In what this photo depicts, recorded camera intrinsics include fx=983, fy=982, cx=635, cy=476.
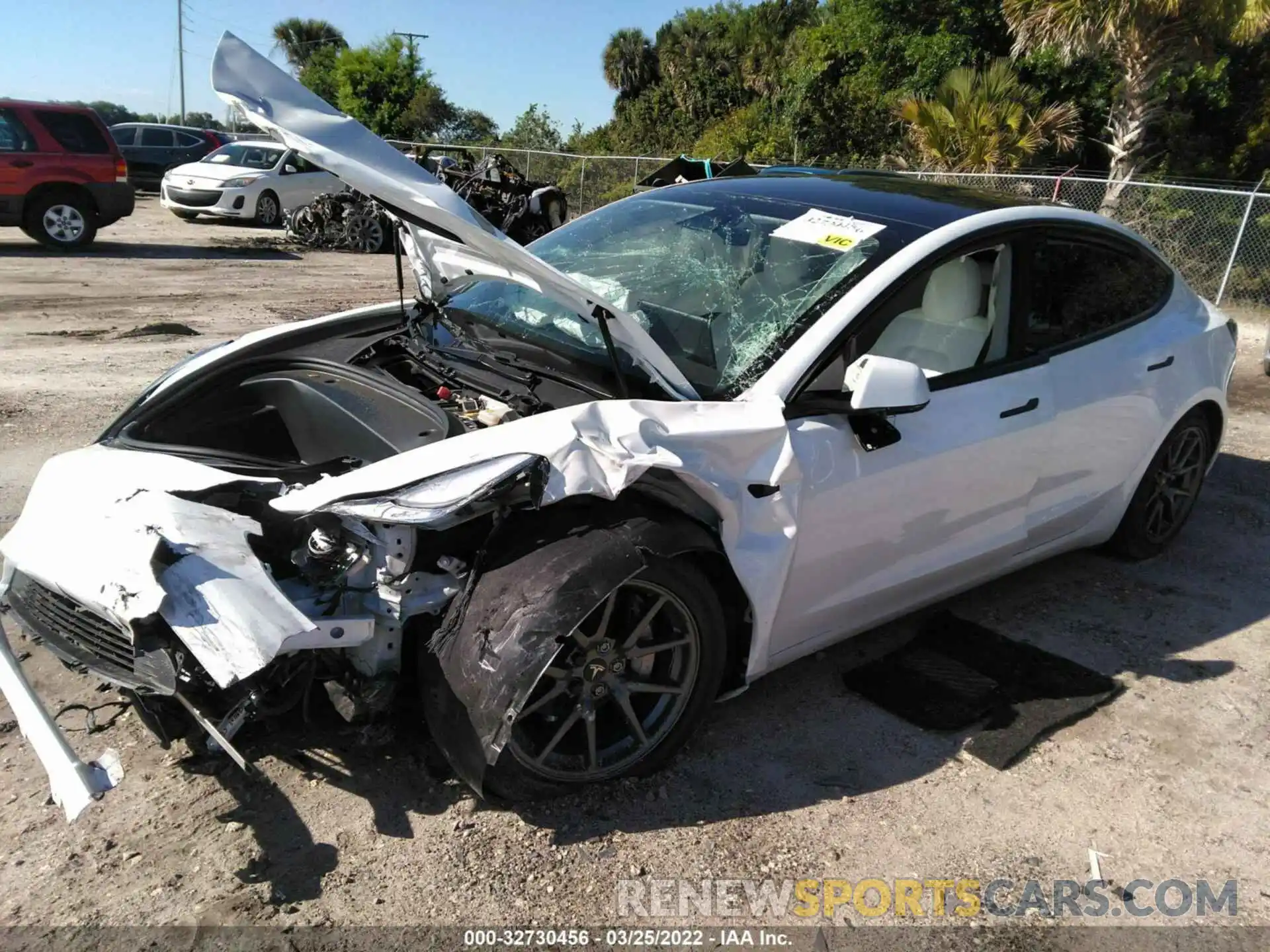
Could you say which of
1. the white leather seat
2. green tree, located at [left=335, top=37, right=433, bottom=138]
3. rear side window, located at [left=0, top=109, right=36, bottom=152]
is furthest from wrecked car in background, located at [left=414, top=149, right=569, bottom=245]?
green tree, located at [left=335, top=37, right=433, bottom=138]

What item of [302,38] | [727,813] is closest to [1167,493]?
[727,813]

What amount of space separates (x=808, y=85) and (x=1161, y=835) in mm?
22158

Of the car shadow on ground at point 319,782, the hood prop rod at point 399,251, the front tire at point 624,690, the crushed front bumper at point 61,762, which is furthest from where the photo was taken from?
the hood prop rod at point 399,251

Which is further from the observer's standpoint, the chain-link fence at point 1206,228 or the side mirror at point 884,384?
the chain-link fence at point 1206,228

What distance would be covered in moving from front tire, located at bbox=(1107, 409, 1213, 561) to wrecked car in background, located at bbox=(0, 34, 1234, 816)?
0.47 meters

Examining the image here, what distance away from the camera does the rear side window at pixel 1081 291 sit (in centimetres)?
377

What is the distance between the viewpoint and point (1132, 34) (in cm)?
1235

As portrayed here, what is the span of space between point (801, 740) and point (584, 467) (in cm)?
131

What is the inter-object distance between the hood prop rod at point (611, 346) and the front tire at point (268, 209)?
54.6 feet

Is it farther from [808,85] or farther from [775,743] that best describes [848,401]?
[808,85]

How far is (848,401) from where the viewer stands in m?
3.10

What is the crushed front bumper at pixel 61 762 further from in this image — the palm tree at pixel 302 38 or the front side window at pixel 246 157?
the palm tree at pixel 302 38

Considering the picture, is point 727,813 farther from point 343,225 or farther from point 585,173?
point 585,173

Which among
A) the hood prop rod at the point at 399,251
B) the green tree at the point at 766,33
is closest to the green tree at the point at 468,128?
the green tree at the point at 766,33
